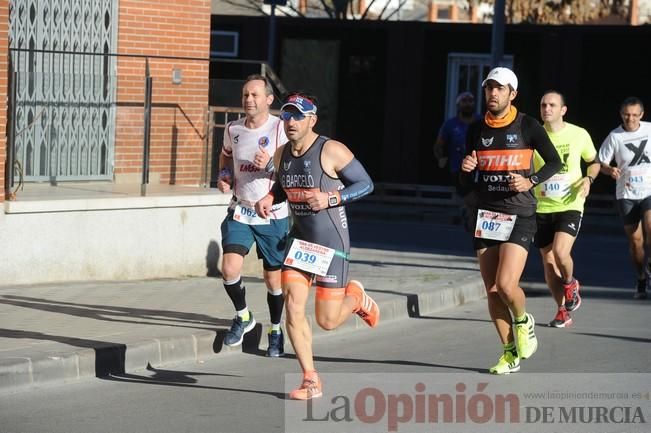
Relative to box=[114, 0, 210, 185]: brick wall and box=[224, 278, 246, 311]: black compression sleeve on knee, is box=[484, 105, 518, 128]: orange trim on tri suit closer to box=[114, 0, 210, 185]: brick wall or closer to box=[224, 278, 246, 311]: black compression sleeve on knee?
box=[224, 278, 246, 311]: black compression sleeve on knee

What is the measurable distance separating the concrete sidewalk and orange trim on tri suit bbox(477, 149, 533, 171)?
2.48 meters

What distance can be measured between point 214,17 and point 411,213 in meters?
6.47

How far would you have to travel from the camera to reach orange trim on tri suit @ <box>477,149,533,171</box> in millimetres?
9430

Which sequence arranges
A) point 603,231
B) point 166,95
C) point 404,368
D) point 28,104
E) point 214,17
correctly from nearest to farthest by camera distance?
point 404,368
point 28,104
point 166,95
point 603,231
point 214,17

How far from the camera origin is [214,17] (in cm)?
2667

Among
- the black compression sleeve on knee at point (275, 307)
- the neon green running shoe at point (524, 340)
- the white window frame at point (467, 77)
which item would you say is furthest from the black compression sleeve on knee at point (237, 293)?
the white window frame at point (467, 77)

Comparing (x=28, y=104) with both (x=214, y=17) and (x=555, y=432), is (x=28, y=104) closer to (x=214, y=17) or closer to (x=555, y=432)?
(x=555, y=432)

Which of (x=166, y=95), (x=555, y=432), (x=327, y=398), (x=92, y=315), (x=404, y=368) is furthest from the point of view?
(x=166, y=95)

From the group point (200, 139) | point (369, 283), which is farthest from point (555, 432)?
point (200, 139)

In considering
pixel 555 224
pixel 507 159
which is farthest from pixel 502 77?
pixel 555 224

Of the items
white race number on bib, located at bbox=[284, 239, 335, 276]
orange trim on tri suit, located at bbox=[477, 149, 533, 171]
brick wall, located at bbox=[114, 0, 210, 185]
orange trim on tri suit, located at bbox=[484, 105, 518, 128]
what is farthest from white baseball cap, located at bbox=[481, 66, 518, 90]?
brick wall, located at bbox=[114, 0, 210, 185]

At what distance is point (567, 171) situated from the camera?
1162 centimetres

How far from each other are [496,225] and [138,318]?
3.20m

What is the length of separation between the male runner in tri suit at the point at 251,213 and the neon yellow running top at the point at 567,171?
269 centimetres
